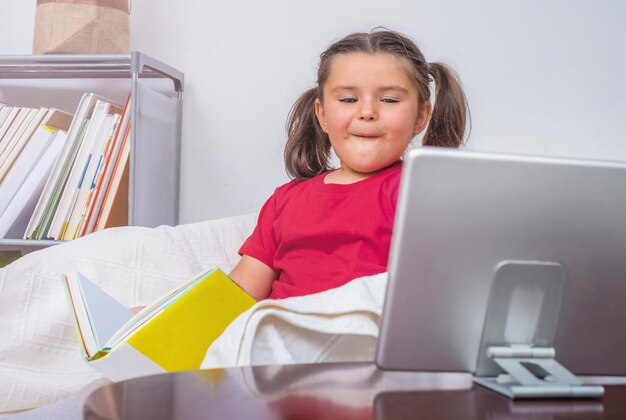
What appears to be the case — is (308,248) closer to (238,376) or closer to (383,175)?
(383,175)

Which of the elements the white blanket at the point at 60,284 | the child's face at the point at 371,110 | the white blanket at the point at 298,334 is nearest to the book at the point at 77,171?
the white blanket at the point at 60,284

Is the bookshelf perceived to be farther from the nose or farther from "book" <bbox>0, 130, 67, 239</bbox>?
the nose

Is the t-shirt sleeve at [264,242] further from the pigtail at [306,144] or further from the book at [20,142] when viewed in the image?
the book at [20,142]

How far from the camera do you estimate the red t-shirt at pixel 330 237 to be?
1.35 m

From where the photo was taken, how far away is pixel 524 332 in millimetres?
658

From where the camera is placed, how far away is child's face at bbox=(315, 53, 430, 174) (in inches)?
55.2

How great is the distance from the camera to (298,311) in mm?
832

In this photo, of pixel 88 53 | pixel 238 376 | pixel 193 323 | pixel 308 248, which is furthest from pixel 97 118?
pixel 238 376

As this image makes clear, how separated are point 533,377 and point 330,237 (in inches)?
30.2

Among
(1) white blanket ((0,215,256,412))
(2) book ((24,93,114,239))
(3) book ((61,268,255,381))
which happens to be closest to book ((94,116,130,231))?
(2) book ((24,93,114,239))

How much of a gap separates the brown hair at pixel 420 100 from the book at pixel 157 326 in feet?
2.18

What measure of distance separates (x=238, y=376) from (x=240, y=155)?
1520 millimetres

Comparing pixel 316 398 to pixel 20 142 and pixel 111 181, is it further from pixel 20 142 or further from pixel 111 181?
pixel 20 142

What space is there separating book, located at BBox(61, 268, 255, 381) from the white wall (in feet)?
3.72
